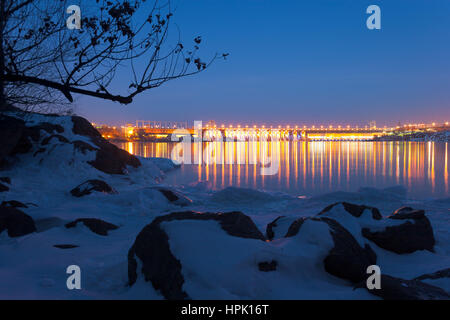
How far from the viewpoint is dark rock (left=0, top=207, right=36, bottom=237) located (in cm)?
543

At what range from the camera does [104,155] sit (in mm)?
15586

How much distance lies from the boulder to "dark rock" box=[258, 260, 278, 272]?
12.7 meters

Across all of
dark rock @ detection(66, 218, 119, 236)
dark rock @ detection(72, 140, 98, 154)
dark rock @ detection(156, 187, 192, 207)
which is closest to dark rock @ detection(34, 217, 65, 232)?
dark rock @ detection(66, 218, 119, 236)

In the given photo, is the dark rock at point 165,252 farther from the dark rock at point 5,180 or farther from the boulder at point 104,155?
the boulder at point 104,155

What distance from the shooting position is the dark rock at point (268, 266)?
3357 mm

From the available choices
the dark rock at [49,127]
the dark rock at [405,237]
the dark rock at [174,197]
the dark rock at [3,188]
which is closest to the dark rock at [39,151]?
the dark rock at [49,127]

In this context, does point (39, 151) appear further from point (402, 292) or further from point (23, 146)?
point (402, 292)

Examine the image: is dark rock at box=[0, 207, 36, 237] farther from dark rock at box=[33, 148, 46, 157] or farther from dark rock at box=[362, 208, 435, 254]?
dark rock at box=[33, 148, 46, 157]

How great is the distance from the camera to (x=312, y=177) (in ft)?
66.1

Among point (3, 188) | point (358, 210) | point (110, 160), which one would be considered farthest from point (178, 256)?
point (110, 160)

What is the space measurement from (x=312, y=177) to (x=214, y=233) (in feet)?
57.1

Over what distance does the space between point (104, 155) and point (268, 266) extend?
44.6ft
